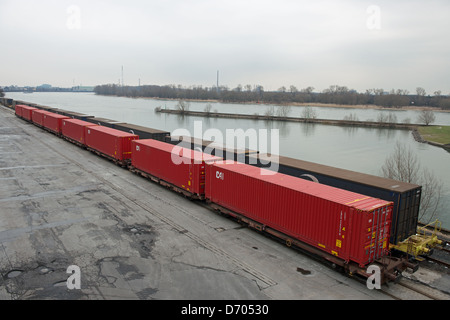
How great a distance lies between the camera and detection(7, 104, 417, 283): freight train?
1245 cm

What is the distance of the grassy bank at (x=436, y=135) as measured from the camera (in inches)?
2685

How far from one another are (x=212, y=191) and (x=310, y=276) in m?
8.19

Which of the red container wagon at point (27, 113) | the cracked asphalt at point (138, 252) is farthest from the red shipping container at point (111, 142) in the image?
the red container wagon at point (27, 113)

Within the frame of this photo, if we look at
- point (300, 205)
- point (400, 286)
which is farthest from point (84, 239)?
point (400, 286)

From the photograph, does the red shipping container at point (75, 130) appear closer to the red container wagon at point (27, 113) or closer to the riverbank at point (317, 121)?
the red container wagon at point (27, 113)

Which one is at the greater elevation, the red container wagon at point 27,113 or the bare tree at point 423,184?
the red container wagon at point 27,113

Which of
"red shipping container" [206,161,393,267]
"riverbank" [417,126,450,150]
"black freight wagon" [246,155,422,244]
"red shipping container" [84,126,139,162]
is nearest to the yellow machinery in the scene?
"black freight wagon" [246,155,422,244]

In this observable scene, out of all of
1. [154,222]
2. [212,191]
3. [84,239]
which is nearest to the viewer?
[84,239]

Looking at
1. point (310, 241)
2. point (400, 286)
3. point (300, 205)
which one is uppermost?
point (300, 205)

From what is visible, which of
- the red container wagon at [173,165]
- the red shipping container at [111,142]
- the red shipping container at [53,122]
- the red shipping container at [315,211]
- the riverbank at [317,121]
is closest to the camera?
the red shipping container at [315,211]

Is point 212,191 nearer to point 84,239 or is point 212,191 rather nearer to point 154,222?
point 154,222

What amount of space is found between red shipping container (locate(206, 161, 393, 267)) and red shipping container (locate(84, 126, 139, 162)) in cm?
1502
